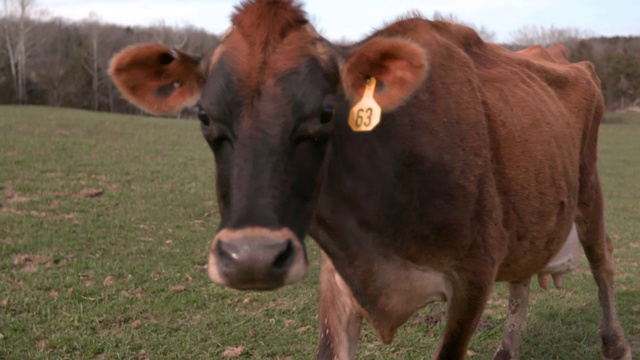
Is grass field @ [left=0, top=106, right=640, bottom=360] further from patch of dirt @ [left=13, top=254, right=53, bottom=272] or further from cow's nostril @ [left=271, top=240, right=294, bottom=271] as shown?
cow's nostril @ [left=271, top=240, right=294, bottom=271]

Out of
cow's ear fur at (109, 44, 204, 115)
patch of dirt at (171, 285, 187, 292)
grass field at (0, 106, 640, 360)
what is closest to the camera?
cow's ear fur at (109, 44, 204, 115)

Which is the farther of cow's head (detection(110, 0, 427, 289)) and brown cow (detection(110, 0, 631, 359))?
brown cow (detection(110, 0, 631, 359))

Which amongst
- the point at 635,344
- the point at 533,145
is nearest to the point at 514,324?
the point at 635,344

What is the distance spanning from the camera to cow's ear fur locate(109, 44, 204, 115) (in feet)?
10.3

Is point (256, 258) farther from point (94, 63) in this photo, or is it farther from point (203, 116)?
point (94, 63)

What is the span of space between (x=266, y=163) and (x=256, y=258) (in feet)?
1.31

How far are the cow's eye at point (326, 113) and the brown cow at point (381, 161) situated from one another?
1cm

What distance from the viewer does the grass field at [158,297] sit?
5176 mm

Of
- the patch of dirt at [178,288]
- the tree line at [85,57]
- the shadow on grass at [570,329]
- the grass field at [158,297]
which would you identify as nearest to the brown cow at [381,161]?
the shadow on grass at [570,329]

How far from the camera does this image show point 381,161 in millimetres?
3426

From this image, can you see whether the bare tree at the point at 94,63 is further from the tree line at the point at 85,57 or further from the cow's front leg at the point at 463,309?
the cow's front leg at the point at 463,309

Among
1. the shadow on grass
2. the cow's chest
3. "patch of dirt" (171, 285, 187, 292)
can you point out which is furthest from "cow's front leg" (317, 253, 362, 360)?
"patch of dirt" (171, 285, 187, 292)

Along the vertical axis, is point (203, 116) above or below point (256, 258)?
above

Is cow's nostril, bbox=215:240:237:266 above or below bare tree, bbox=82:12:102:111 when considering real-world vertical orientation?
above
